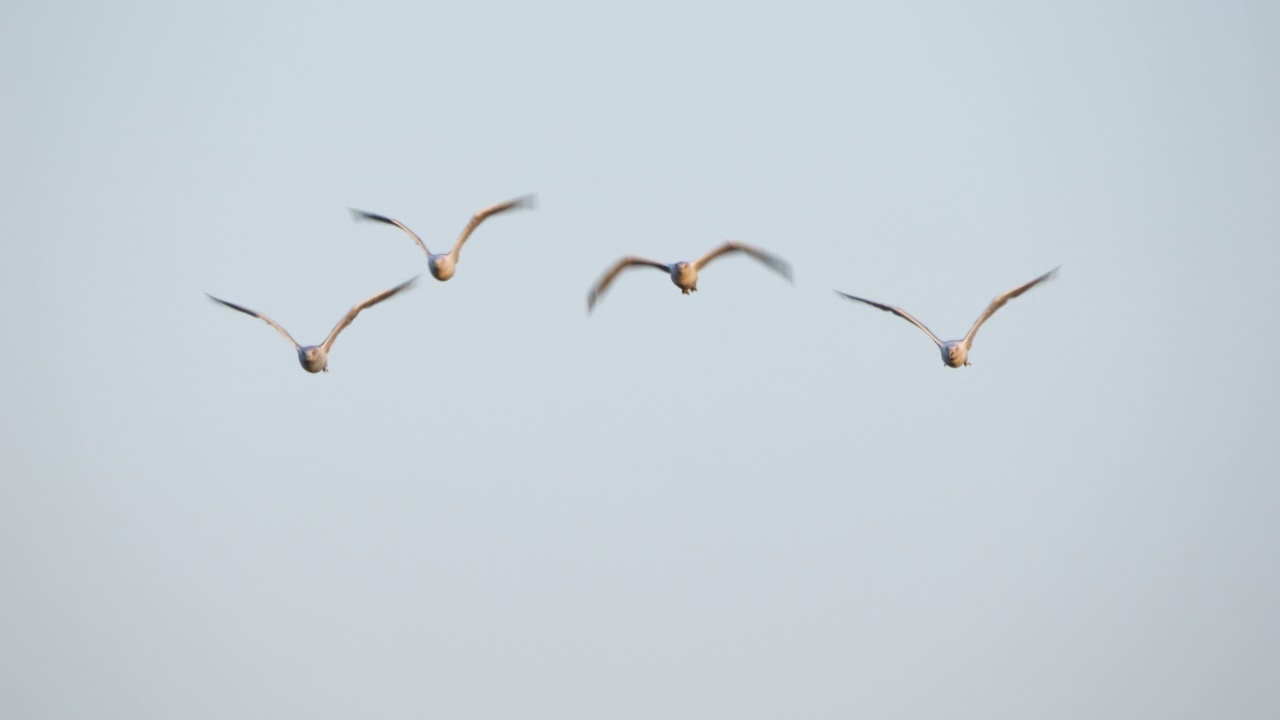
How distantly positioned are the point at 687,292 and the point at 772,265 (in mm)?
3211

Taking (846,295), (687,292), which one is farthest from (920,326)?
(687,292)

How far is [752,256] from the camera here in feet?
141

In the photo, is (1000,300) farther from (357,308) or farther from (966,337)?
(357,308)

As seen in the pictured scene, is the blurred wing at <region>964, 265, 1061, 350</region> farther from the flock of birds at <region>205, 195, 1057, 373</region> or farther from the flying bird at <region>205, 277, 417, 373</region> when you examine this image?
the flying bird at <region>205, 277, 417, 373</region>

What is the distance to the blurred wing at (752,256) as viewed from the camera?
40969 mm

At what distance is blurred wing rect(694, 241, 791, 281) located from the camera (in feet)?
134

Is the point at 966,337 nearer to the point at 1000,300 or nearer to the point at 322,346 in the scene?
the point at 1000,300

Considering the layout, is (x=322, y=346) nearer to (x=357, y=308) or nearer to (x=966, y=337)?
(x=357, y=308)

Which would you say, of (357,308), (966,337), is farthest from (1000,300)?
(357,308)

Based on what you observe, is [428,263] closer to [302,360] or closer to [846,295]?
[302,360]

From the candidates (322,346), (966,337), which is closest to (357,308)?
(322,346)

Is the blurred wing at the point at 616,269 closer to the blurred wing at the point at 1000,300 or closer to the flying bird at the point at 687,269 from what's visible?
the flying bird at the point at 687,269

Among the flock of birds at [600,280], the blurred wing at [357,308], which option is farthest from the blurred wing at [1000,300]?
the blurred wing at [357,308]

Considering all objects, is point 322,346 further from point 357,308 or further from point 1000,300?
point 1000,300
